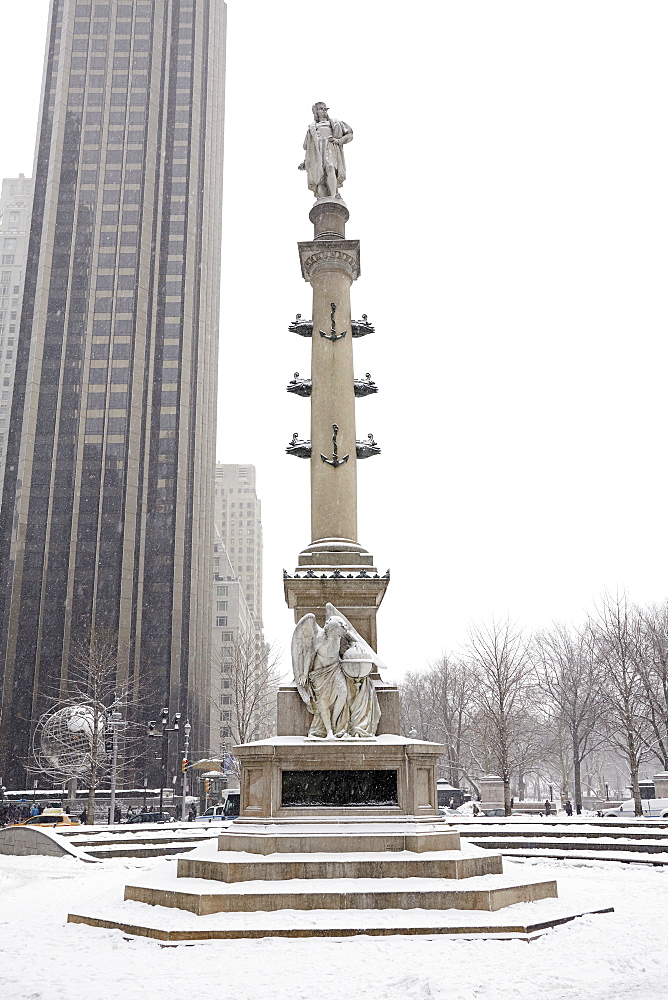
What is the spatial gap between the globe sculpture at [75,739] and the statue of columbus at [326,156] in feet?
90.2

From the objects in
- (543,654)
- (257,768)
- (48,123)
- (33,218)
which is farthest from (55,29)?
(257,768)

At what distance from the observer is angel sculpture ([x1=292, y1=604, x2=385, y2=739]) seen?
1316 centimetres

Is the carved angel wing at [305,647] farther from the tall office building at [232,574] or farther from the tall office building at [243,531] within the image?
the tall office building at [243,531]

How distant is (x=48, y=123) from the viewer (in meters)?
82.0

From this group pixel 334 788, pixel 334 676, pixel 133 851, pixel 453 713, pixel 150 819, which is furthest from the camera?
pixel 453 713

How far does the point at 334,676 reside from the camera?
1338 centimetres

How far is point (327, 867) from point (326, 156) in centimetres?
1458

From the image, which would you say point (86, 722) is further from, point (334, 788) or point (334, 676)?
point (334, 788)

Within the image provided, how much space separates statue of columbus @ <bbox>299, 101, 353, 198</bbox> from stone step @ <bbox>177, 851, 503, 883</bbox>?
45.0 ft

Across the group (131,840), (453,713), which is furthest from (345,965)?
(453,713)

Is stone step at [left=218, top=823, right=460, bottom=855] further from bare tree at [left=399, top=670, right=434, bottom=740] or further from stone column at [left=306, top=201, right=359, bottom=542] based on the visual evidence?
bare tree at [left=399, top=670, right=434, bottom=740]

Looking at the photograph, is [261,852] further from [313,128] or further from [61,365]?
[61,365]

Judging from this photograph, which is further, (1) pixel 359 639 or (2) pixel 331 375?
(2) pixel 331 375

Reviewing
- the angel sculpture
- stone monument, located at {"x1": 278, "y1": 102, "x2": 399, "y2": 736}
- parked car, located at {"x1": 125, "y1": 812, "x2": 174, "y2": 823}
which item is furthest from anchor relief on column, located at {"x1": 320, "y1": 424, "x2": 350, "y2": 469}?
parked car, located at {"x1": 125, "y1": 812, "x2": 174, "y2": 823}
